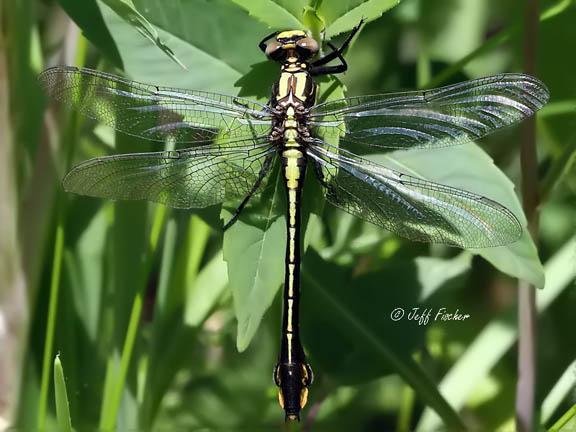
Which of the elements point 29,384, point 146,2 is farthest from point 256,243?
point 29,384

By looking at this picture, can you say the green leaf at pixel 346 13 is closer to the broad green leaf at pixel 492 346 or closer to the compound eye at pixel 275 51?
the compound eye at pixel 275 51

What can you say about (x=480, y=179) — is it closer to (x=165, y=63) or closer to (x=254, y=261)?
(x=254, y=261)

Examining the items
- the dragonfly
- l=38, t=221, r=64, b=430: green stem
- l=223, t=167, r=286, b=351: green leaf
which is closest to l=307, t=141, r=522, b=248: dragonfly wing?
the dragonfly

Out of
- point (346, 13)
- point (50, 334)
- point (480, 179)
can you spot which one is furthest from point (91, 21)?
point (480, 179)

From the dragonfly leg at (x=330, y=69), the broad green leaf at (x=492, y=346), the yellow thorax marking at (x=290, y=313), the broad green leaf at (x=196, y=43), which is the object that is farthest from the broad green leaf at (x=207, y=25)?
the broad green leaf at (x=492, y=346)

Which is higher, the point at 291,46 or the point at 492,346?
the point at 291,46

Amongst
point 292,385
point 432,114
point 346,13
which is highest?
point 346,13
